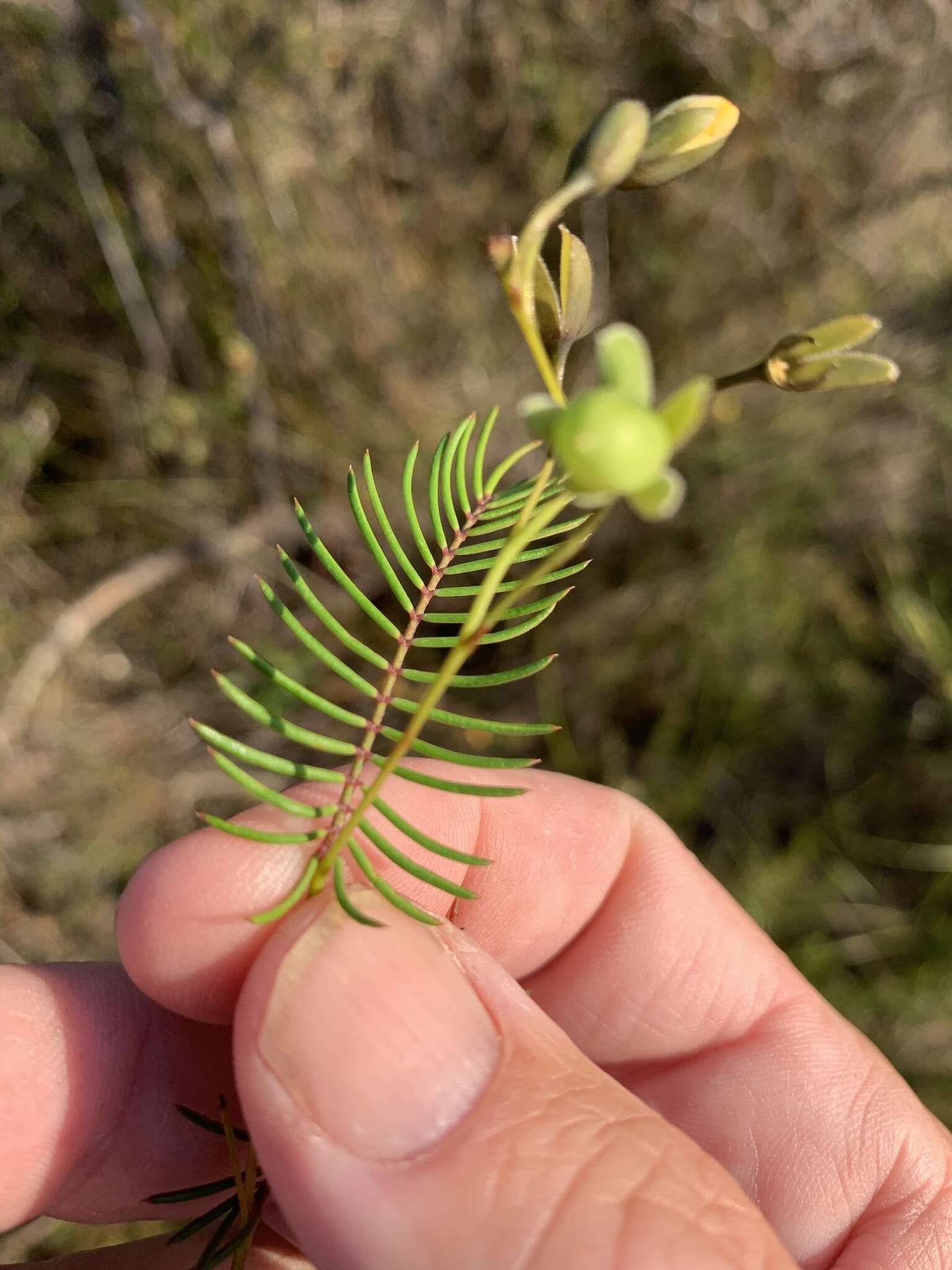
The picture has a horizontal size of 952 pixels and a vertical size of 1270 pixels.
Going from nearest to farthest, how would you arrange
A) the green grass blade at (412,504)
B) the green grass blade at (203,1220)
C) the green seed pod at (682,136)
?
the green seed pod at (682,136) < the green grass blade at (412,504) < the green grass blade at (203,1220)

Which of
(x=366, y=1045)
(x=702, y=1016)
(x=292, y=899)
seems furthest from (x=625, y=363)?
(x=702, y=1016)

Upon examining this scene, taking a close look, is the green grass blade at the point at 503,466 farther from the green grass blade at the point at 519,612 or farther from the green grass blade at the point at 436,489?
the green grass blade at the point at 519,612

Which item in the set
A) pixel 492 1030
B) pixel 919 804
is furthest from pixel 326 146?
pixel 919 804

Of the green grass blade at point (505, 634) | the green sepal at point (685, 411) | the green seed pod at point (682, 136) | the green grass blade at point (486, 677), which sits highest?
the green seed pod at point (682, 136)

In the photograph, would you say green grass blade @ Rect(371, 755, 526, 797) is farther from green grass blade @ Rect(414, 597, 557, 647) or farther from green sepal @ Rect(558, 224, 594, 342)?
green sepal @ Rect(558, 224, 594, 342)

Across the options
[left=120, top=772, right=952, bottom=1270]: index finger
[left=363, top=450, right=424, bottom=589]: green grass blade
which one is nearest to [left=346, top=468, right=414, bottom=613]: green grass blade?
[left=363, top=450, right=424, bottom=589]: green grass blade

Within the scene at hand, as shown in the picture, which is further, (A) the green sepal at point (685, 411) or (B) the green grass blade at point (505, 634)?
(B) the green grass blade at point (505, 634)

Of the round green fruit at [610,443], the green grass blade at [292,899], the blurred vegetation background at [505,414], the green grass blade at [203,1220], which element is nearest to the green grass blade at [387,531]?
the green grass blade at [292,899]
